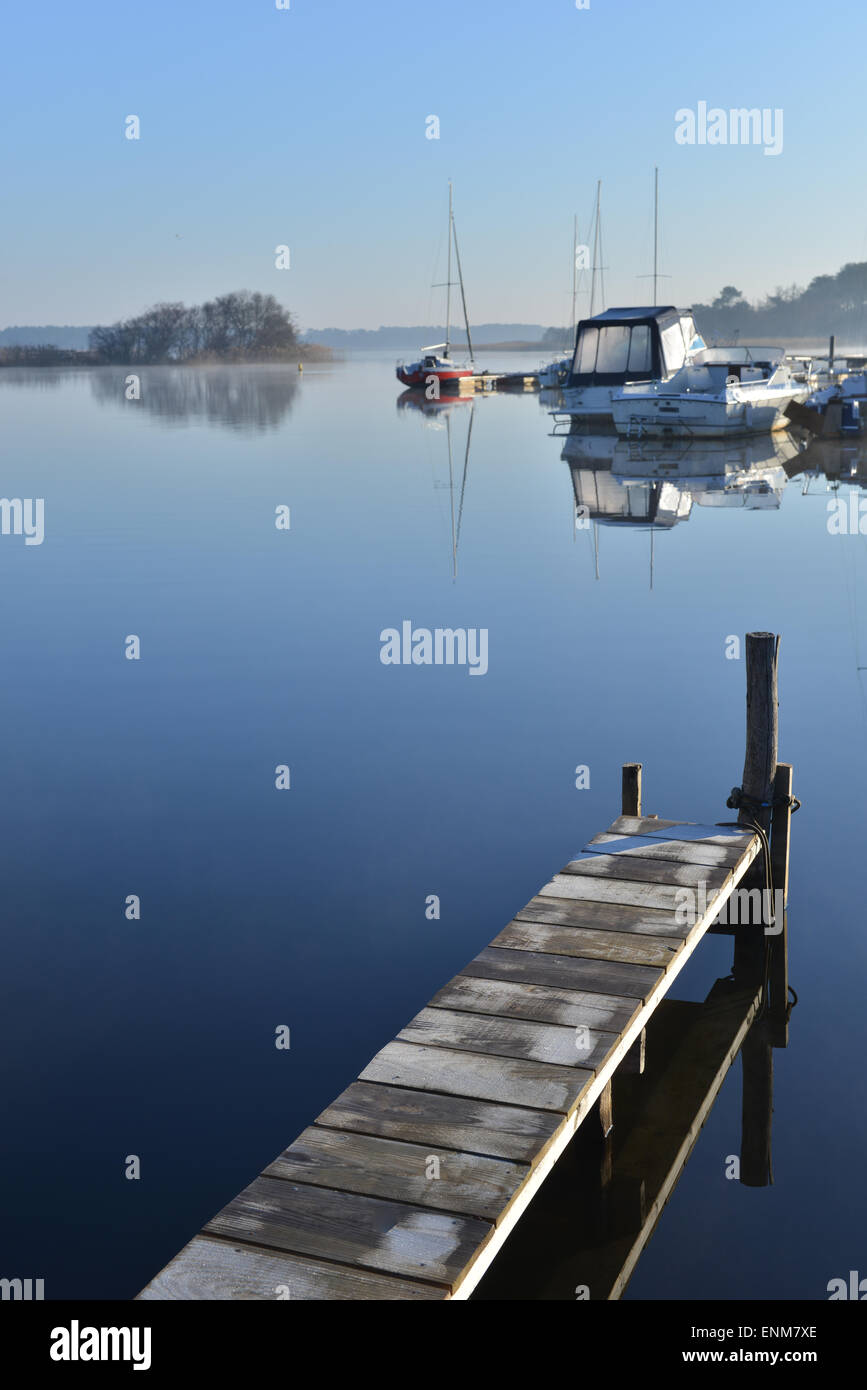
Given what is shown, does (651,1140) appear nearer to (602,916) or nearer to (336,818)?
(602,916)

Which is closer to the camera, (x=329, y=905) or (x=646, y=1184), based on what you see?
(x=646, y=1184)

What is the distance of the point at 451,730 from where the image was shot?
529 inches

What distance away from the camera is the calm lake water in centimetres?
655

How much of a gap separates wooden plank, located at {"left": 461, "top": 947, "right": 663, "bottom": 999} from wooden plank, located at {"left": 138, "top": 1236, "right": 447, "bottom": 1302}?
2334 mm

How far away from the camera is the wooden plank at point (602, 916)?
7.48 meters

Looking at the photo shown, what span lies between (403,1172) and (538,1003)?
1.53 m

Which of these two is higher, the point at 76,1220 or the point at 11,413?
the point at 11,413

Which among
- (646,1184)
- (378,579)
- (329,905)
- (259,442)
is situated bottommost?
(646,1184)

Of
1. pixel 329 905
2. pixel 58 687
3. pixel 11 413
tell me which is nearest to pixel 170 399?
pixel 11 413

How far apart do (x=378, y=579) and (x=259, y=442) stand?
30.4 metres

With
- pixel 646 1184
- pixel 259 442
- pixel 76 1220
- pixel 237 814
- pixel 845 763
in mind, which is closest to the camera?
pixel 76 1220

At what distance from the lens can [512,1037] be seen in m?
6.30

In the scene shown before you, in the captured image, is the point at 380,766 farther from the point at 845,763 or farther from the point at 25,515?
the point at 25,515

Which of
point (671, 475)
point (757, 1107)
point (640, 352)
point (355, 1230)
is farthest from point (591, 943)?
point (640, 352)
